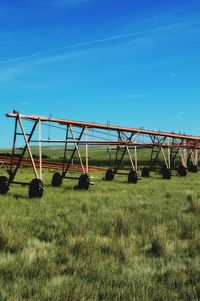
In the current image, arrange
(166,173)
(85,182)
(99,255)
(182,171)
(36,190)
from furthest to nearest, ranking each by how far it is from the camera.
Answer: (182,171), (166,173), (85,182), (36,190), (99,255)

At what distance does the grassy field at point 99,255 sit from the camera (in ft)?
19.4

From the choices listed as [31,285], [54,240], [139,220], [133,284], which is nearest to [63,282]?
[31,285]

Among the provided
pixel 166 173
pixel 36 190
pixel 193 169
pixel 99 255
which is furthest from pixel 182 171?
pixel 99 255

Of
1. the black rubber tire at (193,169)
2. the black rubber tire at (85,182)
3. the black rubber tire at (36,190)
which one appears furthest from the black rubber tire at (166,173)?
the black rubber tire at (36,190)

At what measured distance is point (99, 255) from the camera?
7.79m

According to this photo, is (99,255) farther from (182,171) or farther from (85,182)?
(182,171)

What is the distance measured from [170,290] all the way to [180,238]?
11.9ft

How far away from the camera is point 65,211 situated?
13695 millimetres

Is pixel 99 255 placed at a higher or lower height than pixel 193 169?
lower

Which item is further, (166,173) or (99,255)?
(166,173)

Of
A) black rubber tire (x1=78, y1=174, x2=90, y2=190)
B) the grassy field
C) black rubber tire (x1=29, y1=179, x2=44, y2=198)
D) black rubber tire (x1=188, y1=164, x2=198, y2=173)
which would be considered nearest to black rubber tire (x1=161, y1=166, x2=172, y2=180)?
black rubber tire (x1=78, y1=174, x2=90, y2=190)

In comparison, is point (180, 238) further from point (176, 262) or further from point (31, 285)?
point (31, 285)

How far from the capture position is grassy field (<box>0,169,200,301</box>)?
19.4ft

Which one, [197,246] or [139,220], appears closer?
[197,246]
